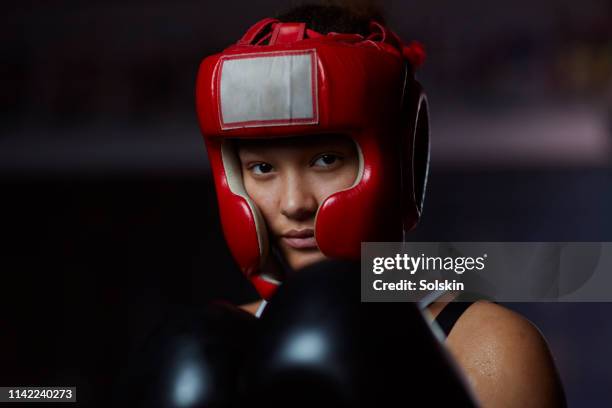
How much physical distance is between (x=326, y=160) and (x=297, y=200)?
7 centimetres

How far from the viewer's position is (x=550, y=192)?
288 cm

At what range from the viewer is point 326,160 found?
106 centimetres

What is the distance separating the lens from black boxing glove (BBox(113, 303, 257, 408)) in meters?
0.79

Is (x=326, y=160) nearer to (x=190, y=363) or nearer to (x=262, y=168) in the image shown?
(x=262, y=168)

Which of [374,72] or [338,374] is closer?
[338,374]

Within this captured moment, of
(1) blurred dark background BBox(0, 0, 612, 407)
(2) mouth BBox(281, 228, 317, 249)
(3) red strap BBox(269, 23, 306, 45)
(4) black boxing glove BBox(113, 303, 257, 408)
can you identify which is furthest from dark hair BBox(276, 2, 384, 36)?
(1) blurred dark background BBox(0, 0, 612, 407)

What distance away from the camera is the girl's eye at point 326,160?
1.06 metres

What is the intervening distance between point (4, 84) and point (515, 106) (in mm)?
1890

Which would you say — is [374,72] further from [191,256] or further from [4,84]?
[4,84]

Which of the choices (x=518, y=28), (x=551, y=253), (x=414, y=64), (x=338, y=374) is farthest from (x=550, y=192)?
(x=338, y=374)
